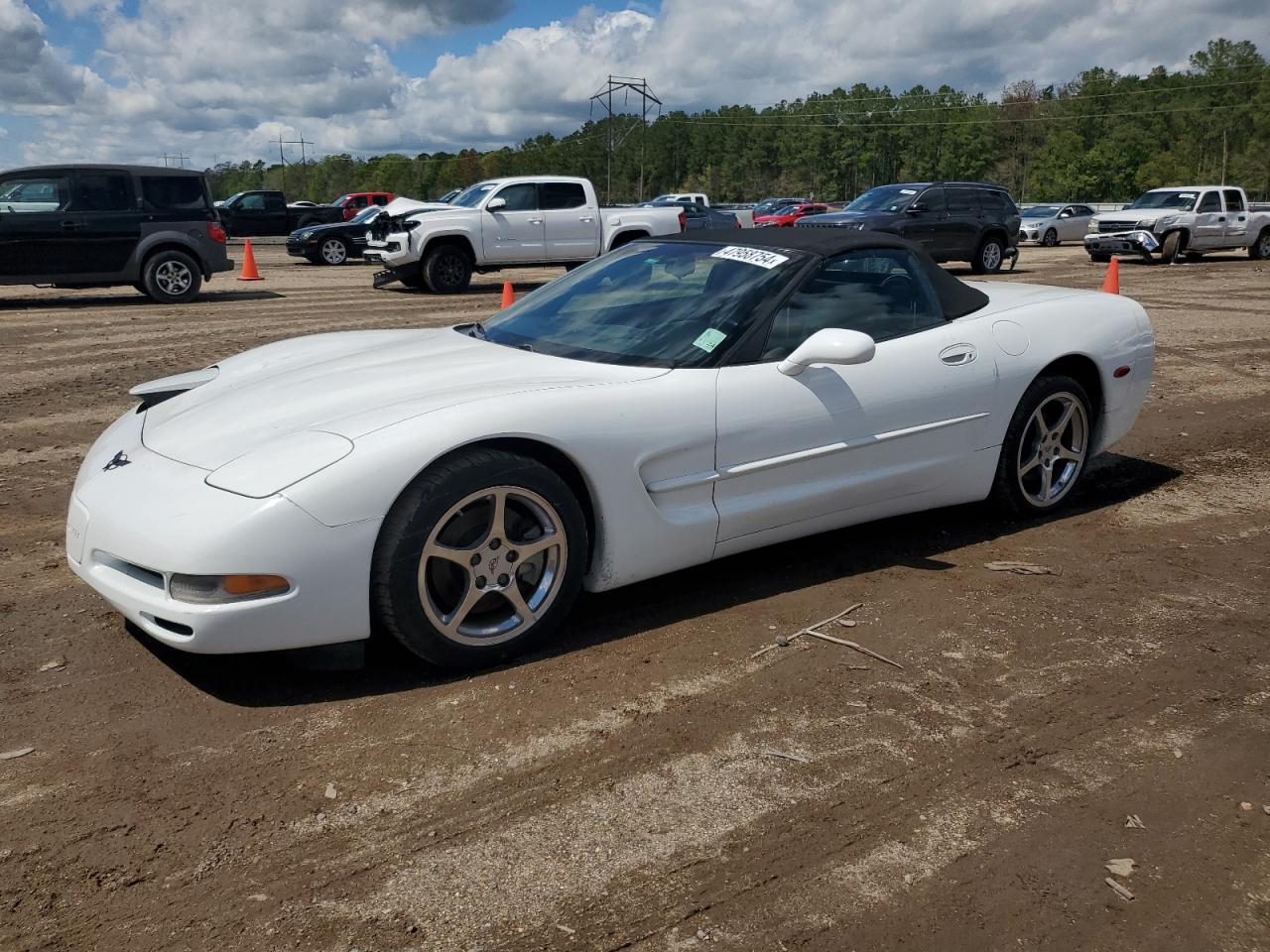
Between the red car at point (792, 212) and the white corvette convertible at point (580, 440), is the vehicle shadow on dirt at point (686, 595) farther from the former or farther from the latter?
the red car at point (792, 212)

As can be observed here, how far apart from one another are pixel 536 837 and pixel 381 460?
3.94ft

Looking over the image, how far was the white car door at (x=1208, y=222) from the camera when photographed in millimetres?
24188

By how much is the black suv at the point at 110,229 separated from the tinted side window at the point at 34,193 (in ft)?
0.04

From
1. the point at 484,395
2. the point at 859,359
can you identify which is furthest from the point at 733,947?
the point at 859,359

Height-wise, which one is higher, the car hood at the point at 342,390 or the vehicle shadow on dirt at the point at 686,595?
the car hood at the point at 342,390

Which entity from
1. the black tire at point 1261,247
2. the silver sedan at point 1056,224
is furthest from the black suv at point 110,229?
the silver sedan at point 1056,224

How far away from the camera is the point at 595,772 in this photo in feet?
9.68

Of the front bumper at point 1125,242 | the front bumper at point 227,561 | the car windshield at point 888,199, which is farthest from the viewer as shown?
the front bumper at point 1125,242

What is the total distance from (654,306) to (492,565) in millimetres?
1372

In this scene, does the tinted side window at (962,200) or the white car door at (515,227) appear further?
the tinted side window at (962,200)

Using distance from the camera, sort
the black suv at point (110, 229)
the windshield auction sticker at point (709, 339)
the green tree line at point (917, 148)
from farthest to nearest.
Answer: the green tree line at point (917, 148), the black suv at point (110, 229), the windshield auction sticker at point (709, 339)

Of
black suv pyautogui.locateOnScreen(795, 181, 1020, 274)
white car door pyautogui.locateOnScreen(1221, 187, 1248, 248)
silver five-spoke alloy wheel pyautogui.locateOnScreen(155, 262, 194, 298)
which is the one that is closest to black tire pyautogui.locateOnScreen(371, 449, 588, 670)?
silver five-spoke alloy wheel pyautogui.locateOnScreen(155, 262, 194, 298)

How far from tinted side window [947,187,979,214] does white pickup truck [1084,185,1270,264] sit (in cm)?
547

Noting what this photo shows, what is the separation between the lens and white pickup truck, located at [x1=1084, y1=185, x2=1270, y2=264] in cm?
2386
